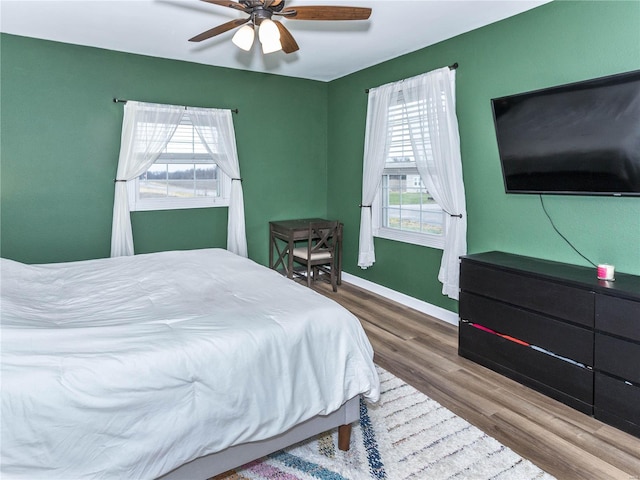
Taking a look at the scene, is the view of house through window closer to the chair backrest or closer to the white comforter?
the chair backrest

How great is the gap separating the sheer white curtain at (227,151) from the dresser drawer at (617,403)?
351 centimetres

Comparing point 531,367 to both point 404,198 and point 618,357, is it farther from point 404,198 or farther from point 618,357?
point 404,198

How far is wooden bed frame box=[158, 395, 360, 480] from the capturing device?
162cm

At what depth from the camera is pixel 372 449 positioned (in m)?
2.08

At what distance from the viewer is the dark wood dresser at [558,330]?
7.32ft

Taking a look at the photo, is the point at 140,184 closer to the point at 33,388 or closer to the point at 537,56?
the point at 33,388

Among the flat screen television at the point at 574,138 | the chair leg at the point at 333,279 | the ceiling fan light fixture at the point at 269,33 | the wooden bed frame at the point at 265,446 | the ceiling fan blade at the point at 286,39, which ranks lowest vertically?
the wooden bed frame at the point at 265,446

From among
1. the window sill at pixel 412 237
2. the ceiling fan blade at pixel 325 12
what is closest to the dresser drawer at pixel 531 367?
the window sill at pixel 412 237

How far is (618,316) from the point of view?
7.35 ft

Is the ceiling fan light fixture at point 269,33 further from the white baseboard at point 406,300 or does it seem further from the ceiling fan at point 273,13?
the white baseboard at point 406,300

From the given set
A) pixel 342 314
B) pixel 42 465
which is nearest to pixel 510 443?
pixel 342 314

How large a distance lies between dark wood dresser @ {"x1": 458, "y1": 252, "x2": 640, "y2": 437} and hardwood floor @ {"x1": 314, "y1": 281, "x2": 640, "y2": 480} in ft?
0.34

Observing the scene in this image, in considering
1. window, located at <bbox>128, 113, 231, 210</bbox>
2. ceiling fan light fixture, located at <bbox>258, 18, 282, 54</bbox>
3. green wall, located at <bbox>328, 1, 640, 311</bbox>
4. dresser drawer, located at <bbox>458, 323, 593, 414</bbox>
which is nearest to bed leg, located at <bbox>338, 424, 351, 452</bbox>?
dresser drawer, located at <bbox>458, 323, 593, 414</bbox>

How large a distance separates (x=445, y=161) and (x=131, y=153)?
3.02m
